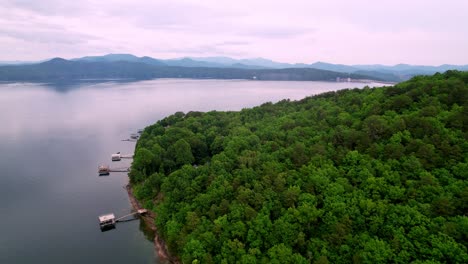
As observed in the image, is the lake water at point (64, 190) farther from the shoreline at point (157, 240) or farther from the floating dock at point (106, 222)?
the floating dock at point (106, 222)

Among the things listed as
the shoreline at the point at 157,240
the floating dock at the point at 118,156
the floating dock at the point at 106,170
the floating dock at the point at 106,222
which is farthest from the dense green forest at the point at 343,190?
the floating dock at the point at 118,156

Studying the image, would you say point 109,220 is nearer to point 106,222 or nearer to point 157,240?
point 106,222

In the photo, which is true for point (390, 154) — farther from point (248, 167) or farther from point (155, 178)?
point (155, 178)

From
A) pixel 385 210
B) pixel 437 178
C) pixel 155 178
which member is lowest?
pixel 155 178

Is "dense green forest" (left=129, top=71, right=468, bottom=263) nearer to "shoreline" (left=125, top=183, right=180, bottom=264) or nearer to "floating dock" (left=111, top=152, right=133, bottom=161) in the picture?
"shoreline" (left=125, top=183, right=180, bottom=264)

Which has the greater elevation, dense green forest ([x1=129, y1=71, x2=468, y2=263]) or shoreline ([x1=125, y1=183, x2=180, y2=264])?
dense green forest ([x1=129, y1=71, x2=468, y2=263])

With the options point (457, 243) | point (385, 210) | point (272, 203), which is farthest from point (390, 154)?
point (272, 203)

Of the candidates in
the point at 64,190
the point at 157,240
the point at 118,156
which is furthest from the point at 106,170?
the point at 157,240

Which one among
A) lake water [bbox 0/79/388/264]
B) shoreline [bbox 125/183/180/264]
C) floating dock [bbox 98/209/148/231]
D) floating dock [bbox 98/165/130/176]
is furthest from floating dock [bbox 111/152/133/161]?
floating dock [bbox 98/209/148/231]
